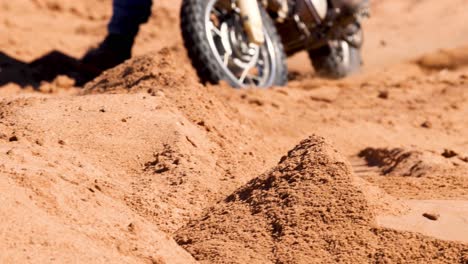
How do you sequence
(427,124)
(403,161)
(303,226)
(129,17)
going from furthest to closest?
(129,17), (427,124), (403,161), (303,226)

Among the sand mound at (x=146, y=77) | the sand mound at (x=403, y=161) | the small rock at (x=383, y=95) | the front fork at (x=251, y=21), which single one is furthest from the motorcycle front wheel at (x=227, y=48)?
the sand mound at (x=403, y=161)

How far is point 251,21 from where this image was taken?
22.2 feet

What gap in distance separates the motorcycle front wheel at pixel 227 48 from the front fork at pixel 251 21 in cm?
11

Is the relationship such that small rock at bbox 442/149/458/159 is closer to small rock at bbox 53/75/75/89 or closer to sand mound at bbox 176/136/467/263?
sand mound at bbox 176/136/467/263

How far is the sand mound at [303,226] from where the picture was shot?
3.09 metres

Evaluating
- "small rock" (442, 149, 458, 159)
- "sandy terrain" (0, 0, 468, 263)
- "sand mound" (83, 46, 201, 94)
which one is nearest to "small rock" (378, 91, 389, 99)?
"sandy terrain" (0, 0, 468, 263)

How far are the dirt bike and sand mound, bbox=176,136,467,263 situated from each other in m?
3.07

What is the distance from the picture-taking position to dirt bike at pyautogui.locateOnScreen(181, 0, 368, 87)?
6.63 m

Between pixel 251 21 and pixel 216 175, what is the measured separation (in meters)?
2.80

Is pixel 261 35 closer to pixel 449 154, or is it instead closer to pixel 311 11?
pixel 311 11

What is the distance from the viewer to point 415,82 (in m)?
8.31

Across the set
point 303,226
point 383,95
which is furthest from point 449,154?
point 383,95

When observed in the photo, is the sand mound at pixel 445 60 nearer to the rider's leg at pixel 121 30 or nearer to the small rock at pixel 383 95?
the small rock at pixel 383 95

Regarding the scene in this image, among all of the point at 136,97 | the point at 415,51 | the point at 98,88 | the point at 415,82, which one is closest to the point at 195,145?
the point at 136,97
